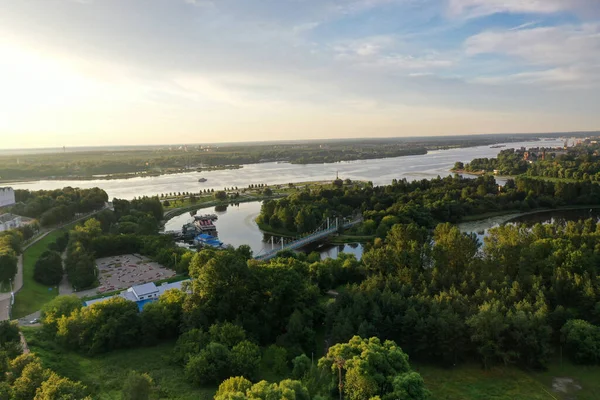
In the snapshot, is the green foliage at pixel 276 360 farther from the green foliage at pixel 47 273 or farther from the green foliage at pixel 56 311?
the green foliage at pixel 47 273

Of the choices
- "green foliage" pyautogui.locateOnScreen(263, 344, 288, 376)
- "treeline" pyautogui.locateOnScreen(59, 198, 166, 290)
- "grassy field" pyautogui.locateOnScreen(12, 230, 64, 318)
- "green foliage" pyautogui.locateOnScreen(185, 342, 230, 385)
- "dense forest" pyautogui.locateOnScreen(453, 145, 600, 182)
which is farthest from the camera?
"dense forest" pyautogui.locateOnScreen(453, 145, 600, 182)

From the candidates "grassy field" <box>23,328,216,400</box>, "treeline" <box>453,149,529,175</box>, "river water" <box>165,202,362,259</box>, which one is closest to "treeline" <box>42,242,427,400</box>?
"grassy field" <box>23,328,216,400</box>

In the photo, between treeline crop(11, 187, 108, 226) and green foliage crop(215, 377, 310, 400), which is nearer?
green foliage crop(215, 377, 310, 400)

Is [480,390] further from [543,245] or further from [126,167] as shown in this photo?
[126,167]

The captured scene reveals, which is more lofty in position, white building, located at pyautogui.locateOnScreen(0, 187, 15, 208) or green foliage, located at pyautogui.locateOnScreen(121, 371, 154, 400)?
white building, located at pyautogui.locateOnScreen(0, 187, 15, 208)

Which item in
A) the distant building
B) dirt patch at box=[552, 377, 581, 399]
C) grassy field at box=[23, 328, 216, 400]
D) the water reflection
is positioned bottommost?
dirt patch at box=[552, 377, 581, 399]

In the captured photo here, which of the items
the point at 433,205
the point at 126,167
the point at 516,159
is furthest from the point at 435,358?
the point at 126,167

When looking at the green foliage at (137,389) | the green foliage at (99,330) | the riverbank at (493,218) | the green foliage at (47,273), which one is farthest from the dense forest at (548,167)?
the green foliage at (137,389)

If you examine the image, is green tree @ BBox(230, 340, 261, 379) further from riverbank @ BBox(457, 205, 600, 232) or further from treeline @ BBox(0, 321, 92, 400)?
riverbank @ BBox(457, 205, 600, 232)
